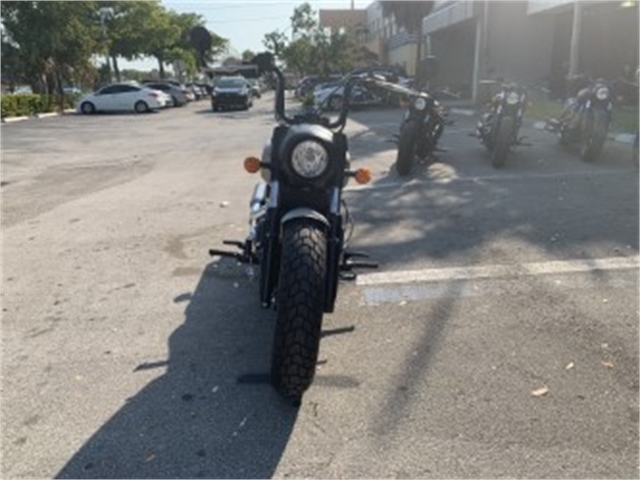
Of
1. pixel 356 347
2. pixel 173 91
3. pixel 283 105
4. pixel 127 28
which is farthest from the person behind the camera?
pixel 127 28

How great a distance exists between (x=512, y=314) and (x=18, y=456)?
116 inches

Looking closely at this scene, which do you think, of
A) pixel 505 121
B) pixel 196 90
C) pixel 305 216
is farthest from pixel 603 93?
pixel 196 90

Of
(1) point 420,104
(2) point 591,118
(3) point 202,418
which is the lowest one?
(3) point 202,418

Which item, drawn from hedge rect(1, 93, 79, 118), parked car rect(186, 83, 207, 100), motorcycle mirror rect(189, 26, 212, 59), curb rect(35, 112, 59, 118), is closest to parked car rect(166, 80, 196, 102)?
parked car rect(186, 83, 207, 100)

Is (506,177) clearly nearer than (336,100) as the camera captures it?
No

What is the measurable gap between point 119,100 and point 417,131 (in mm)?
24796

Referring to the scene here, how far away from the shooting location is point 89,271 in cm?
538

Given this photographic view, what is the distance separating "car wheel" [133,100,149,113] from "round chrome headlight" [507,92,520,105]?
2453 centimetres

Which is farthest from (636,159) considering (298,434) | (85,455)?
(85,455)

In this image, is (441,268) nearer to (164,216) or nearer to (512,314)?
(512,314)

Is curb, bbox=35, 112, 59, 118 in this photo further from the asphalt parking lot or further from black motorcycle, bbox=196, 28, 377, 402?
black motorcycle, bbox=196, 28, 377, 402

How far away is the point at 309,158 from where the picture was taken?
3.53 metres

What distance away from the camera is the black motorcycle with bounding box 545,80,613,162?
9.50 meters

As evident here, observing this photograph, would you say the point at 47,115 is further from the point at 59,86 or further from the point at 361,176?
the point at 361,176
